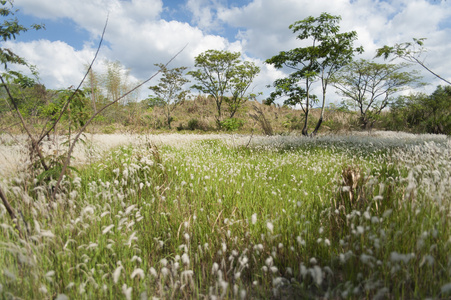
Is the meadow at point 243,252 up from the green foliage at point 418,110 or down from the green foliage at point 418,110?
down

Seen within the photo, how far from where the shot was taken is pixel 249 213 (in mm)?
2957

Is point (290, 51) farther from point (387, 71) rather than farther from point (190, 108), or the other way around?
point (190, 108)

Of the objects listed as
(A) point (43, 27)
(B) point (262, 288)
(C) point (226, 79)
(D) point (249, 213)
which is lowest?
(B) point (262, 288)

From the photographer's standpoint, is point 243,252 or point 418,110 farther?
point 418,110

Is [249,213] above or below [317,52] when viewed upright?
below

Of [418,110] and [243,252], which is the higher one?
[418,110]

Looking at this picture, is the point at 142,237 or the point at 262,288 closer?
the point at 262,288

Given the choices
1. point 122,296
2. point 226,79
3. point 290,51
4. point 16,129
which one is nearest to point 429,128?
point 290,51

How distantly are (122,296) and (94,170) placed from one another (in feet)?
12.1

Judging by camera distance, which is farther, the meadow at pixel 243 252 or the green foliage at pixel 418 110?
the green foliage at pixel 418 110

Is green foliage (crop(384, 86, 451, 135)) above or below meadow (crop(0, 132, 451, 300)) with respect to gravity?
above

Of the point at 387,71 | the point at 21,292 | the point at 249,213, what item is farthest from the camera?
the point at 387,71

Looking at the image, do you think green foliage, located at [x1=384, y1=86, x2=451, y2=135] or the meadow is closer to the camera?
the meadow

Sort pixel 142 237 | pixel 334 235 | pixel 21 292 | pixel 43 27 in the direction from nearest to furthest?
Answer: pixel 21 292 → pixel 334 235 → pixel 142 237 → pixel 43 27
